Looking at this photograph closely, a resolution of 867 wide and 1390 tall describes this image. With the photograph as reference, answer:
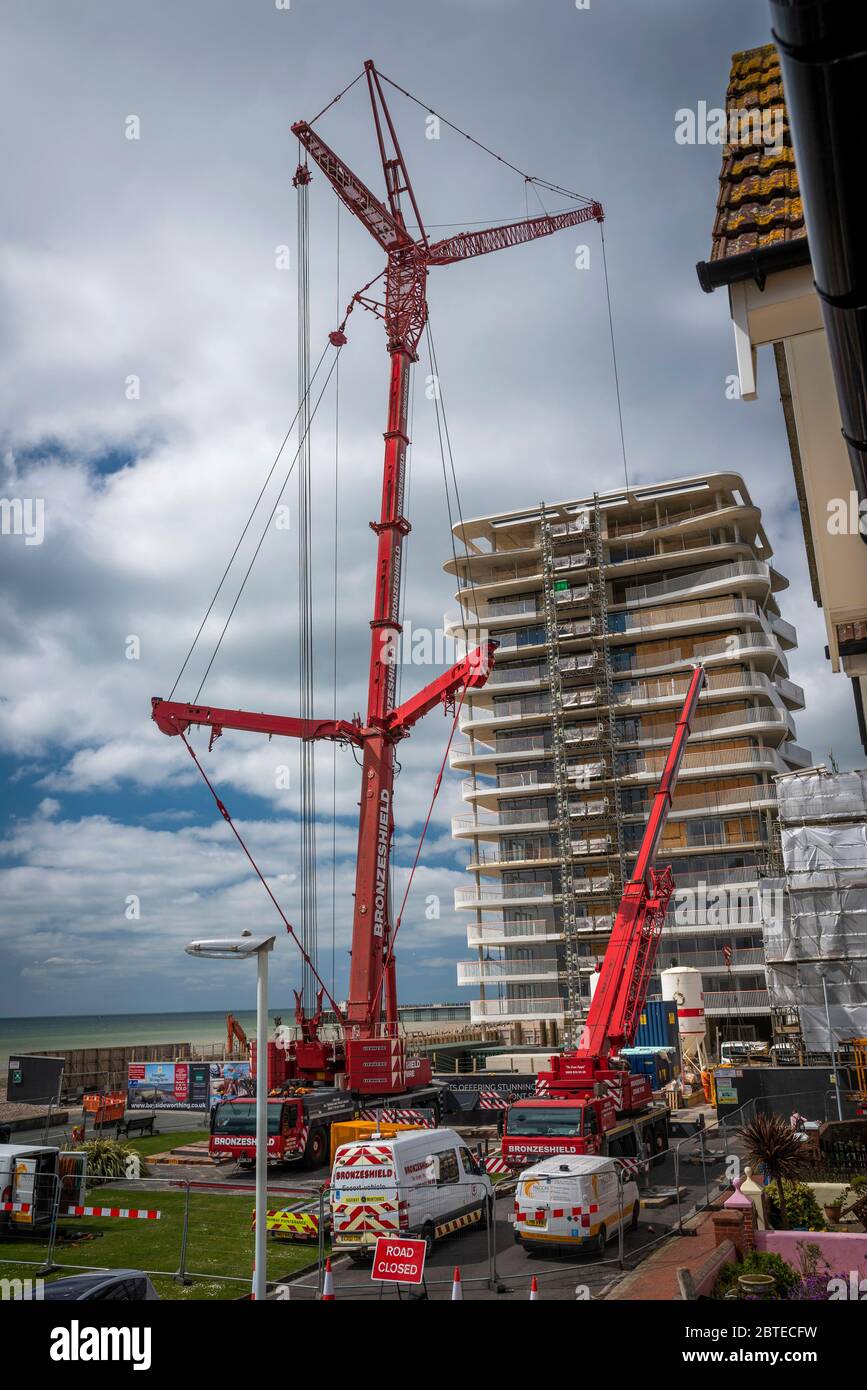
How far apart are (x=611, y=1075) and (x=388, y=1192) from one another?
9007 mm

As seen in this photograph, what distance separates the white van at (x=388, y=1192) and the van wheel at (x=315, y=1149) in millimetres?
7620

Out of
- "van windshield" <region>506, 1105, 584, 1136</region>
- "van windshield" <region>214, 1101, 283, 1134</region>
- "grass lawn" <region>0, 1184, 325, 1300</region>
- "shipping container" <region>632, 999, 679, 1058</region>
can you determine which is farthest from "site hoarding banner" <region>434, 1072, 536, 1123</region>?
"grass lawn" <region>0, 1184, 325, 1300</region>

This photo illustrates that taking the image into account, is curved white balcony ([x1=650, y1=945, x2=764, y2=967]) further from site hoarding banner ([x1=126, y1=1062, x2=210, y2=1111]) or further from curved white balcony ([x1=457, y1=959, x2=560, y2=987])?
site hoarding banner ([x1=126, y1=1062, x2=210, y2=1111])

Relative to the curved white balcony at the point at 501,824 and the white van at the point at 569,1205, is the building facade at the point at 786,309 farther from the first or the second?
the curved white balcony at the point at 501,824

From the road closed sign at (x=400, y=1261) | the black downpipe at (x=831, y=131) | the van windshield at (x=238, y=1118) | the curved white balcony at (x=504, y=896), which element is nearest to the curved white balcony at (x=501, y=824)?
the curved white balcony at (x=504, y=896)

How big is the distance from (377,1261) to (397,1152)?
4.18m

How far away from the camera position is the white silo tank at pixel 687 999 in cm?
4325

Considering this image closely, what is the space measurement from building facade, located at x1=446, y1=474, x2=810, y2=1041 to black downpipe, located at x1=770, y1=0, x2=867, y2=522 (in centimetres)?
5531

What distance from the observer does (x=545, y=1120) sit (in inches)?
791

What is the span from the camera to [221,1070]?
34875mm

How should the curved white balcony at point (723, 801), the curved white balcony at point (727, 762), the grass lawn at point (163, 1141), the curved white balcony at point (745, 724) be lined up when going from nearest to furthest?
1. the grass lawn at point (163, 1141)
2. the curved white balcony at point (723, 801)
3. the curved white balcony at point (727, 762)
4. the curved white balcony at point (745, 724)

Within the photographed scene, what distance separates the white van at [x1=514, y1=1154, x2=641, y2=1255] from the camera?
15234 mm

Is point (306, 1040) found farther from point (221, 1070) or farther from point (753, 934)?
point (753, 934)
